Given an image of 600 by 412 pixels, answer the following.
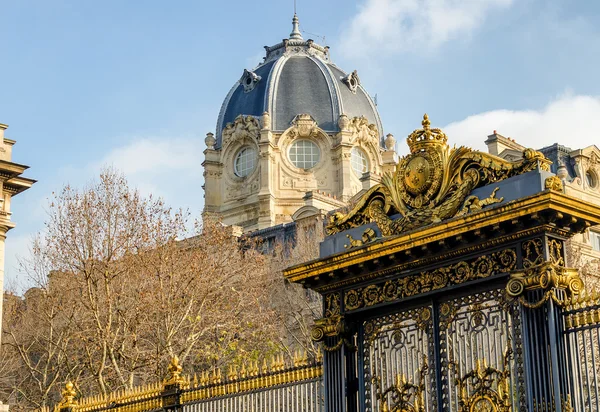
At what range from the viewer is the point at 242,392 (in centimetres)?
1477

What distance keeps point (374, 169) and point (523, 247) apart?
173 feet

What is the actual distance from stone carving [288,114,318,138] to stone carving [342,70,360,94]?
4298 millimetres

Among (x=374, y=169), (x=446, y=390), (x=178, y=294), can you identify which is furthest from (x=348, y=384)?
(x=374, y=169)

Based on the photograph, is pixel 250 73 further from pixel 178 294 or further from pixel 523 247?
pixel 523 247

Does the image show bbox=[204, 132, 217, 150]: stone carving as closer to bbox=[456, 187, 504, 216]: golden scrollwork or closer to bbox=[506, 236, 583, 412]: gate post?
bbox=[456, 187, 504, 216]: golden scrollwork

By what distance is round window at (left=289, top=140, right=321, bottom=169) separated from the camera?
208 feet

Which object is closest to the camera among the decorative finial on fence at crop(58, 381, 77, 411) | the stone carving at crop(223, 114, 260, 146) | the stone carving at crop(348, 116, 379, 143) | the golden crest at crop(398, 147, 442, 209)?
the golden crest at crop(398, 147, 442, 209)

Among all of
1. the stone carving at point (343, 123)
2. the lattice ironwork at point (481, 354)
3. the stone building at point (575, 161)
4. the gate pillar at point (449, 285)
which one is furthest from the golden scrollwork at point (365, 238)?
the stone carving at point (343, 123)

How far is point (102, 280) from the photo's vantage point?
91.2 feet

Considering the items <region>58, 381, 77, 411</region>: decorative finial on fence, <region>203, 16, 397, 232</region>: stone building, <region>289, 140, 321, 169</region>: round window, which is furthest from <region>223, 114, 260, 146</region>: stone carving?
<region>58, 381, 77, 411</region>: decorative finial on fence

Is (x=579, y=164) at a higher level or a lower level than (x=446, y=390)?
higher

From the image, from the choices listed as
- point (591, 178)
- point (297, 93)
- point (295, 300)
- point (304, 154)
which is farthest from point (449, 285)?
point (297, 93)

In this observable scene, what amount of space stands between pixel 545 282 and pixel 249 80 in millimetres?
56655

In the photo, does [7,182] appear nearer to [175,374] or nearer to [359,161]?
[175,374]
